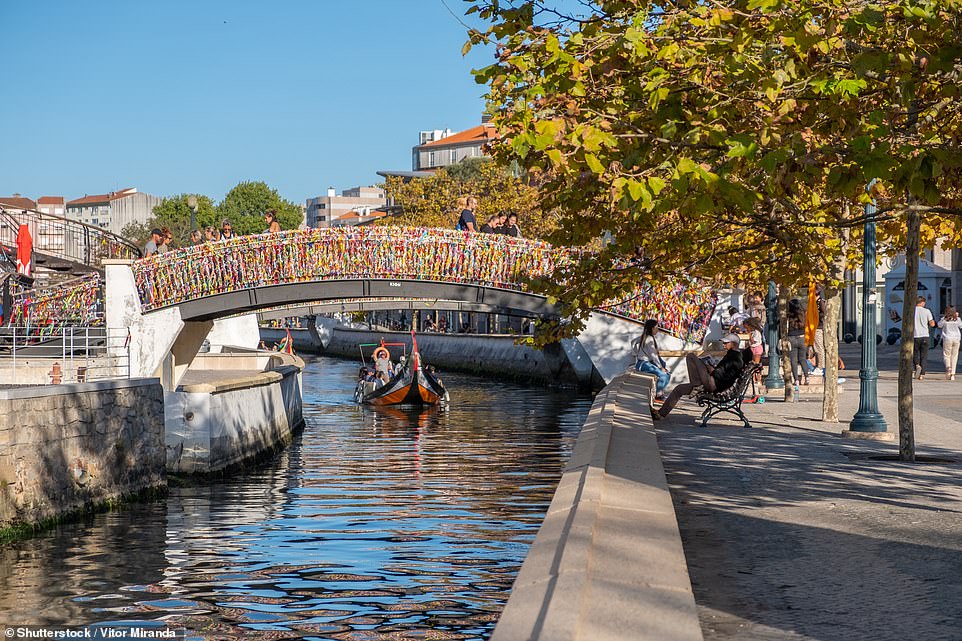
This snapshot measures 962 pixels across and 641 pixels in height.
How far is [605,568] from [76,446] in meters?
13.2

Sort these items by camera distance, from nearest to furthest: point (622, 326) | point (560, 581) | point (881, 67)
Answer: point (560, 581), point (881, 67), point (622, 326)

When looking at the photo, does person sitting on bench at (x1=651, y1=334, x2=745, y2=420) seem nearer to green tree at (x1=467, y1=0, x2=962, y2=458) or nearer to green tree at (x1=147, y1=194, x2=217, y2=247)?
green tree at (x1=467, y1=0, x2=962, y2=458)

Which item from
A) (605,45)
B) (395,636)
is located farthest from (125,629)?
(605,45)

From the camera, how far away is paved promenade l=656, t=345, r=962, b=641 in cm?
638

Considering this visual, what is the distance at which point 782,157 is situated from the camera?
26.7ft

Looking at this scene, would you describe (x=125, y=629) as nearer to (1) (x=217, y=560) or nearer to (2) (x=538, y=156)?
(1) (x=217, y=560)

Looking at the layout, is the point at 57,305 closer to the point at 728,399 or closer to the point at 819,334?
the point at 819,334

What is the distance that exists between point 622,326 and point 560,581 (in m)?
31.3

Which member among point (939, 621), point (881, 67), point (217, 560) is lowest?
point (217, 560)

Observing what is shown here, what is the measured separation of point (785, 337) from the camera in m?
25.4

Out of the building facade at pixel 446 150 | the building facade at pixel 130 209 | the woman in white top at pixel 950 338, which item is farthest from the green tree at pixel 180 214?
the woman in white top at pixel 950 338

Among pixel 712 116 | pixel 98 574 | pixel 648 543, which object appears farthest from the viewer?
pixel 98 574

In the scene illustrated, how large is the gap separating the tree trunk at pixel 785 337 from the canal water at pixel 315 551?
13.8 ft

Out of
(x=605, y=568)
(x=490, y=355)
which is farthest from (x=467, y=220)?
(x=605, y=568)
